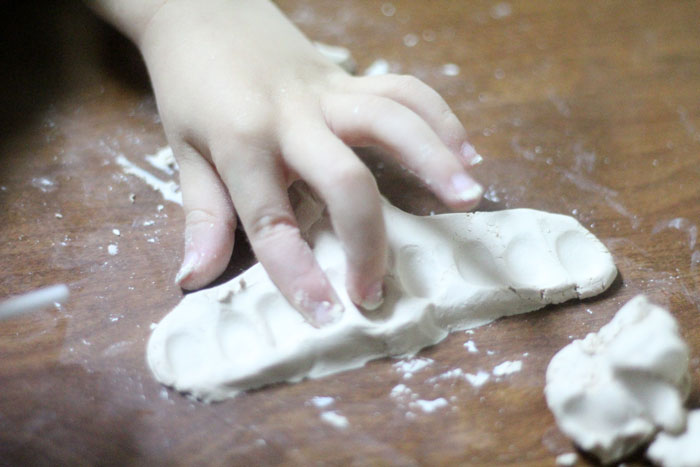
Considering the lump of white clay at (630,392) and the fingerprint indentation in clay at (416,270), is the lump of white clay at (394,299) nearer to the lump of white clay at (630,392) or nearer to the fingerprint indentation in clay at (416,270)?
the fingerprint indentation in clay at (416,270)

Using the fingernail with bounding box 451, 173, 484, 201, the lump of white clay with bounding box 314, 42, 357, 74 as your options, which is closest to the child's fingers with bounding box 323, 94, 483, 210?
the fingernail with bounding box 451, 173, 484, 201

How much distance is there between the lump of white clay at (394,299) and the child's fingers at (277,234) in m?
0.02

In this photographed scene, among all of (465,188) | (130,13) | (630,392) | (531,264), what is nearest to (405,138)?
(465,188)

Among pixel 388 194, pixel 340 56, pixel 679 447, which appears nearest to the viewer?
pixel 679 447

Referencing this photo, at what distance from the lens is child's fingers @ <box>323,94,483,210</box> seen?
1.80 feet

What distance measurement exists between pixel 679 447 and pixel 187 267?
45cm

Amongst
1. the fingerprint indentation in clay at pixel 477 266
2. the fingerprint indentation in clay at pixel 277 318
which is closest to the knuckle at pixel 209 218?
the fingerprint indentation in clay at pixel 277 318

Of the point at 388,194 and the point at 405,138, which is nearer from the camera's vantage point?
the point at 405,138

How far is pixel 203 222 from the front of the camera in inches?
24.5

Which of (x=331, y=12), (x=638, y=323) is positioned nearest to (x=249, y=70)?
(x=331, y=12)

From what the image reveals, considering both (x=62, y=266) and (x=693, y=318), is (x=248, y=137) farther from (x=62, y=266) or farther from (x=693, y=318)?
(x=693, y=318)

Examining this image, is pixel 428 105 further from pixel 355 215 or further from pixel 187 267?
pixel 187 267

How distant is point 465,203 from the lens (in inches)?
21.3

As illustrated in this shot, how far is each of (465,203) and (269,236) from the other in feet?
0.59
